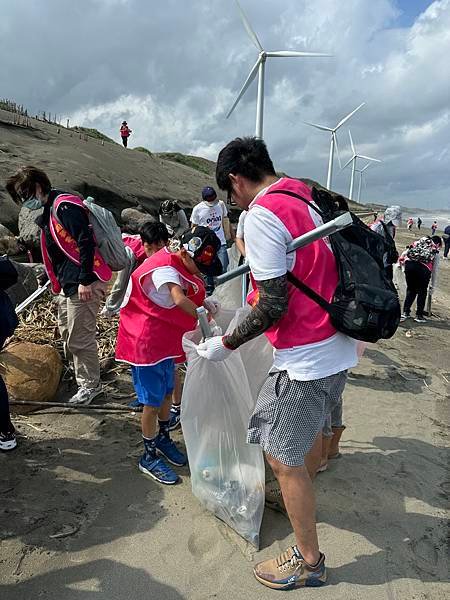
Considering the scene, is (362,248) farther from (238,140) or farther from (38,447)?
(38,447)

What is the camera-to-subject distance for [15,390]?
3.61 meters

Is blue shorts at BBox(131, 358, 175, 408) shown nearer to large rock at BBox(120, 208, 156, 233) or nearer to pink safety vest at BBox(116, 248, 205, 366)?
pink safety vest at BBox(116, 248, 205, 366)

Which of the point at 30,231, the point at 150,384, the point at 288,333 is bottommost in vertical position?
the point at 150,384

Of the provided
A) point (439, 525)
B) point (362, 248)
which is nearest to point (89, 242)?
point (362, 248)

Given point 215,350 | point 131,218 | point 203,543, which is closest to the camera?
point 215,350

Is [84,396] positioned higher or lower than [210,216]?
lower

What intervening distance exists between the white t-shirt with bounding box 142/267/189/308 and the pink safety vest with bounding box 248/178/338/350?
80 cm

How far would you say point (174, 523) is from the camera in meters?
2.45

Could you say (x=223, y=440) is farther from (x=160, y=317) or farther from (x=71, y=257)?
(x=71, y=257)

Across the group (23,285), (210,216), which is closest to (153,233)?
(23,285)

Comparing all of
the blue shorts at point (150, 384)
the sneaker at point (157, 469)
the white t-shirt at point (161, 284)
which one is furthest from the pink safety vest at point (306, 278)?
the sneaker at point (157, 469)

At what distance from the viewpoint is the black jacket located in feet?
10.7

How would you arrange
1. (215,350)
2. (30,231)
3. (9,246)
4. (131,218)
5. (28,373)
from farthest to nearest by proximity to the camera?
(131,218)
(30,231)
(9,246)
(28,373)
(215,350)

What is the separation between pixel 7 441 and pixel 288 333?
2.15 metres
